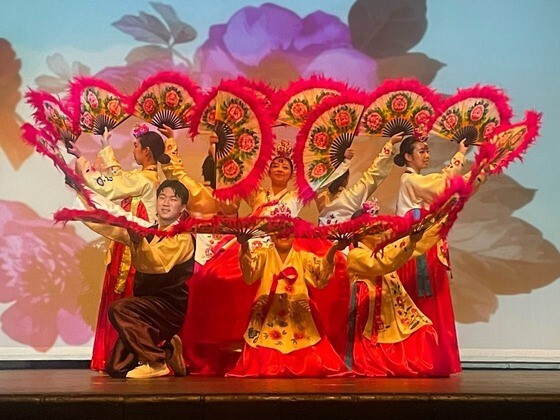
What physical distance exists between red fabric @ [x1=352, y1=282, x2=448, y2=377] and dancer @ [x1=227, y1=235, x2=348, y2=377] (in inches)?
4.2

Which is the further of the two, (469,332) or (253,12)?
(253,12)

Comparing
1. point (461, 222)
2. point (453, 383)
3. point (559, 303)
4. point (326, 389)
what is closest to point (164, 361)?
point (326, 389)

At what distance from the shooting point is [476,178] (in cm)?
315

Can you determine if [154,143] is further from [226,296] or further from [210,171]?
[226,296]

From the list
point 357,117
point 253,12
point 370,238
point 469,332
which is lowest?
point 469,332

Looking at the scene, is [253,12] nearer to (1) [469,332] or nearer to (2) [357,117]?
(2) [357,117]

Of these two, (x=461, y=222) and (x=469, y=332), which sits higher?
(x=461, y=222)

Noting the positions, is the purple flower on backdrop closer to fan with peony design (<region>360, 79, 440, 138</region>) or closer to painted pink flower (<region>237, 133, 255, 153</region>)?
fan with peony design (<region>360, 79, 440, 138</region>)

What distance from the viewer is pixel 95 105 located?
3.28 m

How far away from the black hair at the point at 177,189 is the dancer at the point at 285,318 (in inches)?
12.7

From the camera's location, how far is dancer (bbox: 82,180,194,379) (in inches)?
118

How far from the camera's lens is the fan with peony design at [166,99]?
128 inches

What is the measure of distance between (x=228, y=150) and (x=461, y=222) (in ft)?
4.54

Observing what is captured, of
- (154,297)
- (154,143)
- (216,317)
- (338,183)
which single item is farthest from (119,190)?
(338,183)
